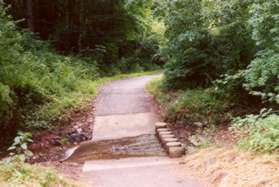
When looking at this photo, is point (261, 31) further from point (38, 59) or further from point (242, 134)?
point (38, 59)

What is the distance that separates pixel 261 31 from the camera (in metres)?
7.16

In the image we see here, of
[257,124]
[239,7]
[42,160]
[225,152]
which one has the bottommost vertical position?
[42,160]

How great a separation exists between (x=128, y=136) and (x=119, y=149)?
3.11 feet

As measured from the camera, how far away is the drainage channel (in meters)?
7.24

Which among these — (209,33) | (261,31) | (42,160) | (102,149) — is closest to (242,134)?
(261,31)

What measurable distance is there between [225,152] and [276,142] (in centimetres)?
87

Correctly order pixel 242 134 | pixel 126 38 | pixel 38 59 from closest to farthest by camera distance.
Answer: pixel 242 134 → pixel 38 59 → pixel 126 38

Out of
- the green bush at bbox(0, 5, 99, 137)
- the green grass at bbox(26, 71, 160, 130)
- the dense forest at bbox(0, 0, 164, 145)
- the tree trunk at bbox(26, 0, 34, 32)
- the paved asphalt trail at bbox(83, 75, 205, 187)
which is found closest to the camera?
the paved asphalt trail at bbox(83, 75, 205, 187)

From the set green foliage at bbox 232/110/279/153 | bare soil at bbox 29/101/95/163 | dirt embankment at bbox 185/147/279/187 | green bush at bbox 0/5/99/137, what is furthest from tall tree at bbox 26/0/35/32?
green foliage at bbox 232/110/279/153

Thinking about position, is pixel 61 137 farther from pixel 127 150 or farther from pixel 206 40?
pixel 206 40

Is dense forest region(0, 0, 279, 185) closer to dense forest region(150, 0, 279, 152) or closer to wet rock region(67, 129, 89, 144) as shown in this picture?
dense forest region(150, 0, 279, 152)

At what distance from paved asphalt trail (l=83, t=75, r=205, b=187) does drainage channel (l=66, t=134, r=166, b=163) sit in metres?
0.24

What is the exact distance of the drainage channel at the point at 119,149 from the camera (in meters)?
7.24

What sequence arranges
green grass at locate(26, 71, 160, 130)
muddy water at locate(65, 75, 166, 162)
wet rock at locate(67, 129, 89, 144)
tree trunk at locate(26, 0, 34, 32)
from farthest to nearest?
tree trunk at locate(26, 0, 34, 32), green grass at locate(26, 71, 160, 130), wet rock at locate(67, 129, 89, 144), muddy water at locate(65, 75, 166, 162)
